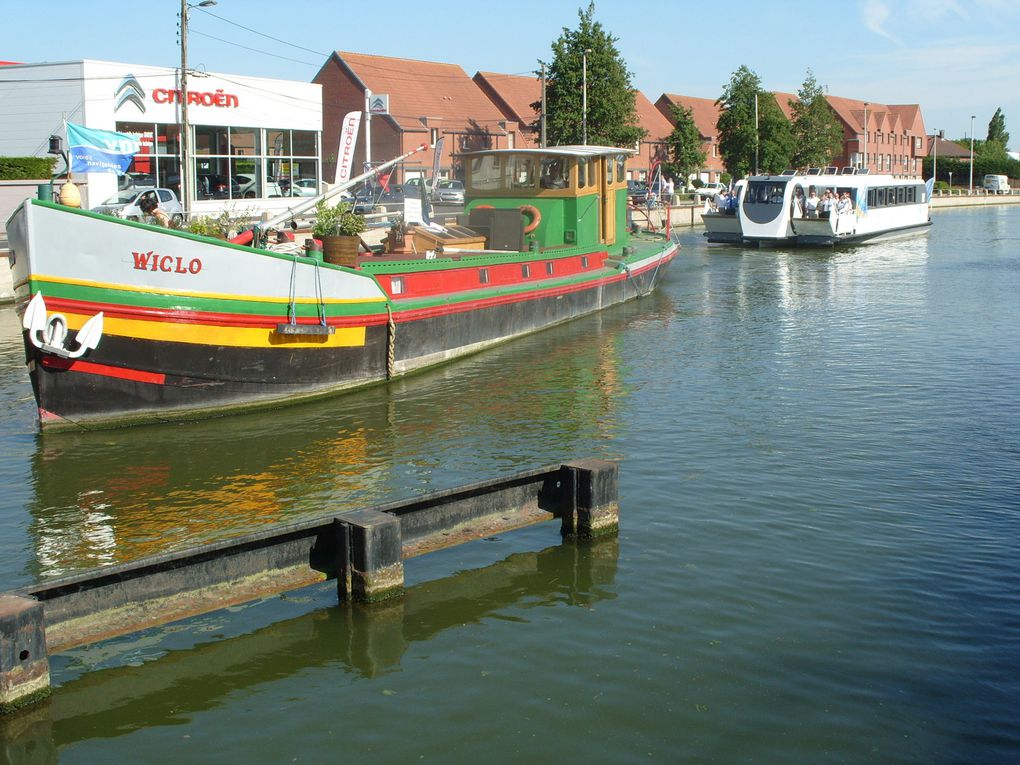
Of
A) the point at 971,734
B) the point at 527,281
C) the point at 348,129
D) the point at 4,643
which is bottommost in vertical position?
the point at 971,734

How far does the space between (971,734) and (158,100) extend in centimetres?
3890

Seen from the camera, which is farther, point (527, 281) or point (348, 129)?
point (348, 129)

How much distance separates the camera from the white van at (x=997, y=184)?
112562mm

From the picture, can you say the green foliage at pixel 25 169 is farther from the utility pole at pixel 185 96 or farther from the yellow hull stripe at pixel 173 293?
the yellow hull stripe at pixel 173 293

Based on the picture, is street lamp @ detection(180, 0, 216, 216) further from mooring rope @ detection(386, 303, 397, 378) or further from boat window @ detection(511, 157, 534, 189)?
mooring rope @ detection(386, 303, 397, 378)

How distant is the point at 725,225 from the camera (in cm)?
4650

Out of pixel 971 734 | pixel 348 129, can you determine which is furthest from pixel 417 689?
pixel 348 129

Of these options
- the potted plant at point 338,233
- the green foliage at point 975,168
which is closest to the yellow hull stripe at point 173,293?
the potted plant at point 338,233

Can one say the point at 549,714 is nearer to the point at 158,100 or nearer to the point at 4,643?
the point at 4,643

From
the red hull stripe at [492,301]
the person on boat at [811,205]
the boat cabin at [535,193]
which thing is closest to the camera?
the red hull stripe at [492,301]

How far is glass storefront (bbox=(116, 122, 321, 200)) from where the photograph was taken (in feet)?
132

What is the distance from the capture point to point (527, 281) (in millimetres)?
21594

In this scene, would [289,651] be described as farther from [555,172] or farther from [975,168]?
[975,168]

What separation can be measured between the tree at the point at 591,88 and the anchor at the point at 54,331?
5146 centimetres
